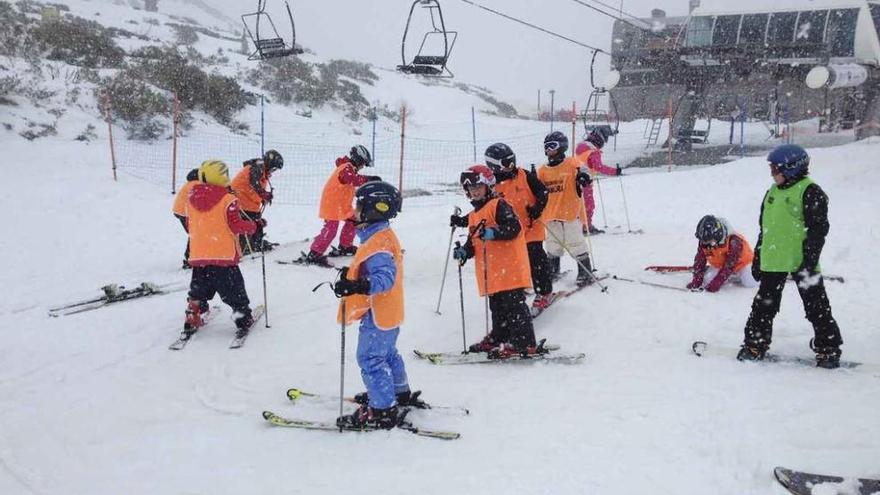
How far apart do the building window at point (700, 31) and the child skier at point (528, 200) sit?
2274 cm

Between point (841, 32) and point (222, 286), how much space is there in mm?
24682

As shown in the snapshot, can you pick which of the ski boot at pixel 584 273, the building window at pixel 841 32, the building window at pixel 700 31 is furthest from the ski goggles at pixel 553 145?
the building window at pixel 700 31

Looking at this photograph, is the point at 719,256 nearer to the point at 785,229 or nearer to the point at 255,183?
the point at 785,229

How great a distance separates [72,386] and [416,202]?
10.3m

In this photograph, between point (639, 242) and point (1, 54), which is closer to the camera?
point (639, 242)

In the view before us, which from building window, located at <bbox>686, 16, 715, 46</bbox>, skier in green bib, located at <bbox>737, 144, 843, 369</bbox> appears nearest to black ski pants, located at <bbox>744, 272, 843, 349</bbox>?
skier in green bib, located at <bbox>737, 144, 843, 369</bbox>

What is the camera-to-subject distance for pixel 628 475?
11.3 feet

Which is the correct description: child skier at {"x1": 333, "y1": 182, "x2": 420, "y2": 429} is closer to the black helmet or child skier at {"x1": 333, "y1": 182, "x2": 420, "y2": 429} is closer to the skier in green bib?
the skier in green bib

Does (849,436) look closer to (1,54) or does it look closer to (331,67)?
(1,54)

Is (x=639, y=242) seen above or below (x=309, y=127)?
below

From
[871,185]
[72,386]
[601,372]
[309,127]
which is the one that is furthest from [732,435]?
[309,127]

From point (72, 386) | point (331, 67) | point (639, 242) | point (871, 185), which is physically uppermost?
point (331, 67)

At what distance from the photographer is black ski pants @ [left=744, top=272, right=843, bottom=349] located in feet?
15.6

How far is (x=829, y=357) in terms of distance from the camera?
479cm
